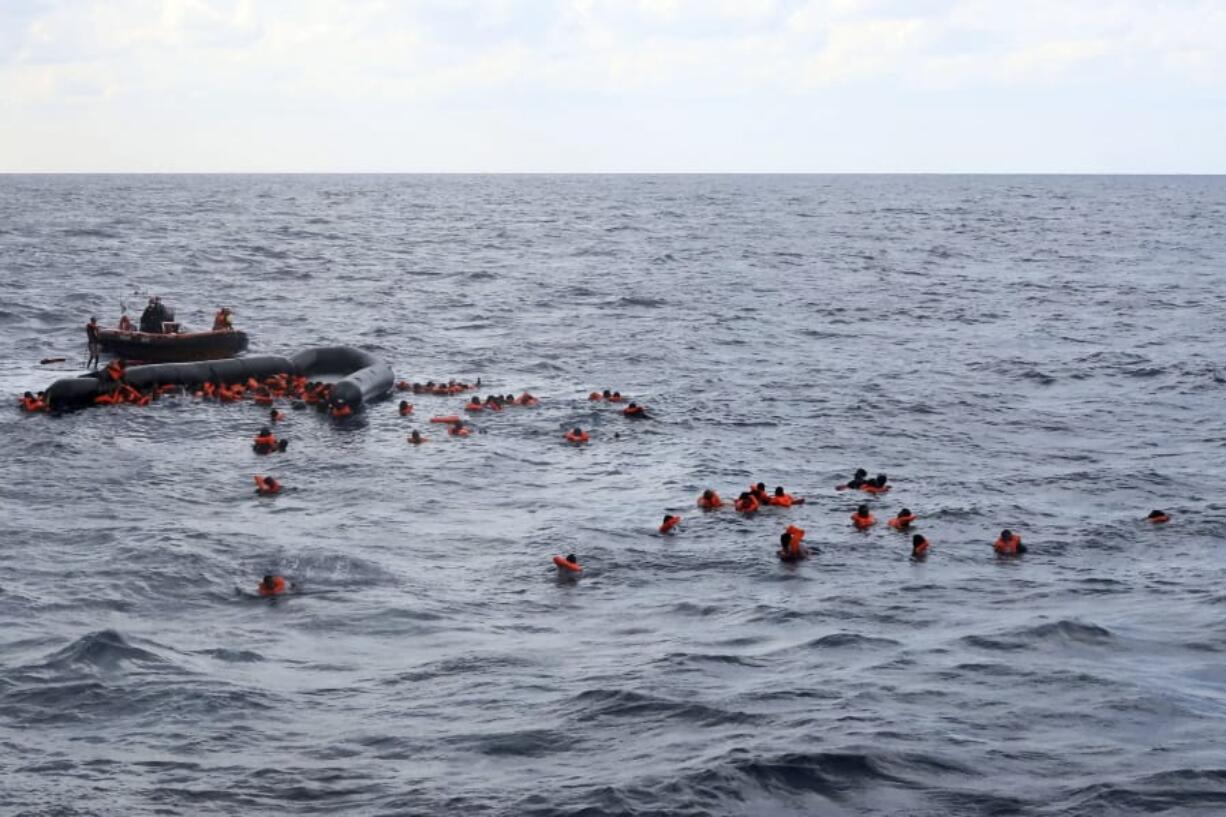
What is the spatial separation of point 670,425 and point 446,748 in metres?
24.5

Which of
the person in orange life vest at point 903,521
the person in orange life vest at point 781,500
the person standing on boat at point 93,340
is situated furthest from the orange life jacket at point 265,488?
the person standing on boat at point 93,340

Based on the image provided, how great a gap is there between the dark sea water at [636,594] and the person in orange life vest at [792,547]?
0.42 m

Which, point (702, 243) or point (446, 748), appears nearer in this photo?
point (446, 748)

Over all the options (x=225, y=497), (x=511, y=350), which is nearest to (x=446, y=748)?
(x=225, y=497)

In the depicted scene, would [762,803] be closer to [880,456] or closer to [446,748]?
[446,748]

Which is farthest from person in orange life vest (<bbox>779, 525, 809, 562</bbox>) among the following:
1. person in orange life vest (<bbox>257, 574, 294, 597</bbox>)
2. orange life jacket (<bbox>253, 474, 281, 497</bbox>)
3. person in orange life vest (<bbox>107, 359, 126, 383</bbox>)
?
person in orange life vest (<bbox>107, 359, 126, 383</bbox>)

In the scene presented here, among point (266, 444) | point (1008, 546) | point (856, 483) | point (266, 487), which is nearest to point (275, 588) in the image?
point (266, 487)

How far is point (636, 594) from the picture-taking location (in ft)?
85.6

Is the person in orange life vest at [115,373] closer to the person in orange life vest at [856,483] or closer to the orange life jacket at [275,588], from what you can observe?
the orange life jacket at [275,588]

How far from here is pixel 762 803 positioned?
17.6 m

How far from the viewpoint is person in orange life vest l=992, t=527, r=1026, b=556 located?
28.7 meters

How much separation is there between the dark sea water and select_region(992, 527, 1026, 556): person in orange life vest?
0.44 meters

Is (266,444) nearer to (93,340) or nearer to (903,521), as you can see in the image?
(93,340)

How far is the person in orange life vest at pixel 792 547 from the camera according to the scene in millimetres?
28156
